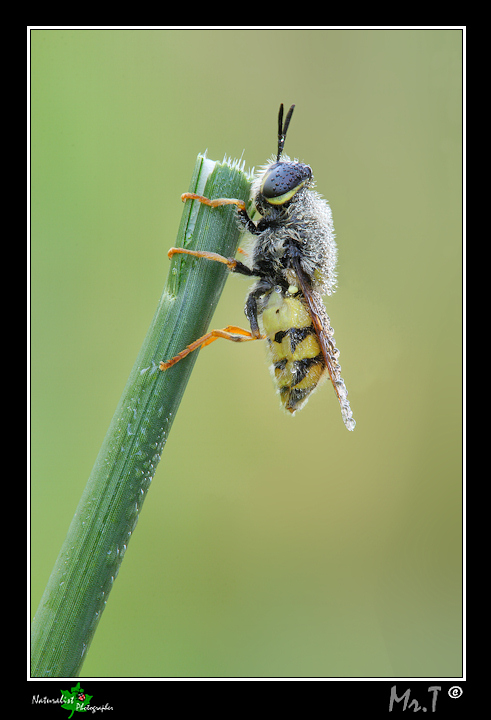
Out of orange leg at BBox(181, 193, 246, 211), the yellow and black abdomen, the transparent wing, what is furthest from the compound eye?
orange leg at BBox(181, 193, 246, 211)

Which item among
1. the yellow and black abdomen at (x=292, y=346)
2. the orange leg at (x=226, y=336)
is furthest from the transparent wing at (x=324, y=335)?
the orange leg at (x=226, y=336)

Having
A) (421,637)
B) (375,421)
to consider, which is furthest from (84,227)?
(421,637)

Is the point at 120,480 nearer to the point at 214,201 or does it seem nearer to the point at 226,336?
the point at 214,201

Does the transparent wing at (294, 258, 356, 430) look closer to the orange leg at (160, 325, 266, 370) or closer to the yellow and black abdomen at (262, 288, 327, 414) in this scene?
the yellow and black abdomen at (262, 288, 327, 414)

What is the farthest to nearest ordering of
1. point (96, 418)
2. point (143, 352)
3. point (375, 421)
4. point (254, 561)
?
point (375, 421) → point (254, 561) → point (96, 418) → point (143, 352)

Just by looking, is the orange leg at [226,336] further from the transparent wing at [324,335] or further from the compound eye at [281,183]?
the compound eye at [281,183]

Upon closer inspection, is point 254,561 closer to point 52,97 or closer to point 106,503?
point 106,503

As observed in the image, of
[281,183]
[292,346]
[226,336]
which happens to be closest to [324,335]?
[292,346]
